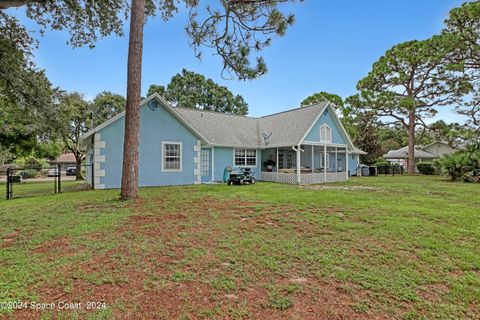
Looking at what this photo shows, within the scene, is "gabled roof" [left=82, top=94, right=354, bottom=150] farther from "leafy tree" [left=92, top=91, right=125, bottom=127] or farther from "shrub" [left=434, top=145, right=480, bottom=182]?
"leafy tree" [left=92, top=91, right=125, bottom=127]

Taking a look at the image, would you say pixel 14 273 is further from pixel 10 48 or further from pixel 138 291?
pixel 10 48

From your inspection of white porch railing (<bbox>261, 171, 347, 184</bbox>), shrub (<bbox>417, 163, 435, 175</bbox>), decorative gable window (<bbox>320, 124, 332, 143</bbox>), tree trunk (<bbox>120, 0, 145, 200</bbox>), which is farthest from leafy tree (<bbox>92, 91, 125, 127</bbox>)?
shrub (<bbox>417, 163, 435, 175</bbox>)

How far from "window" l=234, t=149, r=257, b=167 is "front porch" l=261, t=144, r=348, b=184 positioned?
840 mm

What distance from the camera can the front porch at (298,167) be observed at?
16.2m

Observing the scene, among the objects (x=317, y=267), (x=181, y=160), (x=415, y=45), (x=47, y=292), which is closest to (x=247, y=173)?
(x=181, y=160)

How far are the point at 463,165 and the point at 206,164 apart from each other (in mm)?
17867

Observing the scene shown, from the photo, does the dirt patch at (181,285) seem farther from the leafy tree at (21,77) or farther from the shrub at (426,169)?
the shrub at (426,169)

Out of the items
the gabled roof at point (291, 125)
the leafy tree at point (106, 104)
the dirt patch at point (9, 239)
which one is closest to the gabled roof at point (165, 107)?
the gabled roof at point (291, 125)

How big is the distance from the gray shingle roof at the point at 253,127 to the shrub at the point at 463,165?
10.4m

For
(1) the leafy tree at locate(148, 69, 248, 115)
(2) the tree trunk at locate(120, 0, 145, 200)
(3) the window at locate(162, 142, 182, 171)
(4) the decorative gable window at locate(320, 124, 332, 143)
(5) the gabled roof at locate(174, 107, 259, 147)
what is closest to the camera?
(2) the tree trunk at locate(120, 0, 145, 200)

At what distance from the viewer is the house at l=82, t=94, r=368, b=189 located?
505 inches

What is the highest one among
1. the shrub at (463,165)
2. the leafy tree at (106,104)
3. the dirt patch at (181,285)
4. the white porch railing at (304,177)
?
the leafy tree at (106,104)

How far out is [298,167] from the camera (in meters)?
15.5

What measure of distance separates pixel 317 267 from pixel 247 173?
38.3 ft
